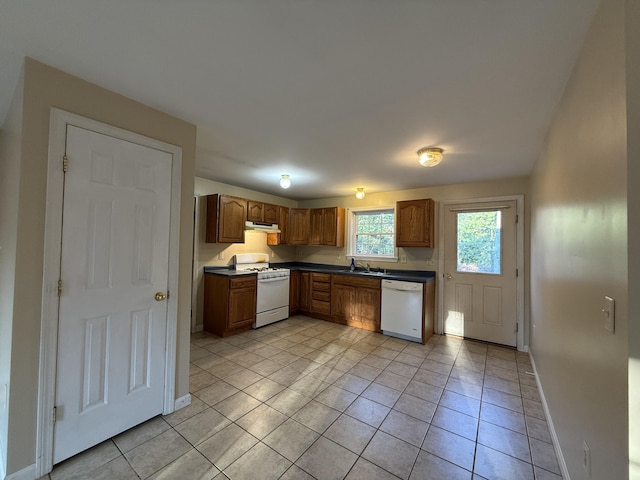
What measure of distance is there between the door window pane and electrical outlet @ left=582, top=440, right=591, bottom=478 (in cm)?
280

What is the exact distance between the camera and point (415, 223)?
414 centimetres

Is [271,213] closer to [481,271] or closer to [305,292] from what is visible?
[305,292]

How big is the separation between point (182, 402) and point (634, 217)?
2.91m

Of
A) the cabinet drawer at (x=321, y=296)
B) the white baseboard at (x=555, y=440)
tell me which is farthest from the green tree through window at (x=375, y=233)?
the white baseboard at (x=555, y=440)

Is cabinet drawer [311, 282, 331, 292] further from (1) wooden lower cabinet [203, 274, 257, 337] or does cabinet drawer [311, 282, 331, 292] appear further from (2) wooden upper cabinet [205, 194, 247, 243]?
(2) wooden upper cabinet [205, 194, 247, 243]

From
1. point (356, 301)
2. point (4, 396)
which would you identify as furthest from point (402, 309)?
point (4, 396)

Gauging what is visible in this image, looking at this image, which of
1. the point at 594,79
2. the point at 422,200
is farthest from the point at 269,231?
the point at 594,79

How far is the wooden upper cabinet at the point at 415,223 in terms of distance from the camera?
4047 mm

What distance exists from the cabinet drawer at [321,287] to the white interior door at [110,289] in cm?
307

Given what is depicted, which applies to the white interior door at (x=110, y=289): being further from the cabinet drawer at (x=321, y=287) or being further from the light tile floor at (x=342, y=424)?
the cabinet drawer at (x=321, y=287)

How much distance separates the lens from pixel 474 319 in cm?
382

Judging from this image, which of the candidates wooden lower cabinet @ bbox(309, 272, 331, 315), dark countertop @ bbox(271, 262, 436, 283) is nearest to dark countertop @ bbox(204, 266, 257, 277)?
dark countertop @ bbox(271, 262, 436, 283)

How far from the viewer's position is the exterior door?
3.60 metres

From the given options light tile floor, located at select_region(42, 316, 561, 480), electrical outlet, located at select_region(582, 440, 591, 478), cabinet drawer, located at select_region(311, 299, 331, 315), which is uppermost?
electrical outlet, located at select_region(582, 440, 591, 478)
